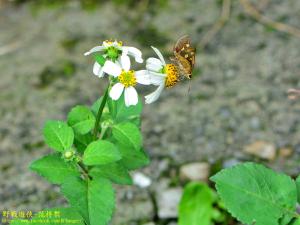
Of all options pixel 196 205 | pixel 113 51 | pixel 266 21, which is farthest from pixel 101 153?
pixel 266 21

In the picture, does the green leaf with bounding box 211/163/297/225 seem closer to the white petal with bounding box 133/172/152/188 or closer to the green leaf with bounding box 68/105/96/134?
the green leaf with bounding box 68/105/96/134

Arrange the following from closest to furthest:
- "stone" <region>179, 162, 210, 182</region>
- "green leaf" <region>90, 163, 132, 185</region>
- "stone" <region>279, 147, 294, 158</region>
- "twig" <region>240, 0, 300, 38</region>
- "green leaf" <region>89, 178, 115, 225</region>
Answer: "green leaf" <region>89, 178, 115, 225</region> → "green leaf" <region>90, 163, 132, 185</region> → "stone" <region>179, 162, 210, 182</region> → "stone" <region>279, 147, 294, 158</region> → "twig" <region>240, 0, 300, 38</region>

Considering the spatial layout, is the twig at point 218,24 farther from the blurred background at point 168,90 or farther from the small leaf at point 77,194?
the small leaf at point 77,194

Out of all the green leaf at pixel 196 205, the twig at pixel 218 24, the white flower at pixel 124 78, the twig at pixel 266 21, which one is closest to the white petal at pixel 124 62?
the white flower at pixel 124 78

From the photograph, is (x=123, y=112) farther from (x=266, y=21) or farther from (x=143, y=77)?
(x=266, y=21)

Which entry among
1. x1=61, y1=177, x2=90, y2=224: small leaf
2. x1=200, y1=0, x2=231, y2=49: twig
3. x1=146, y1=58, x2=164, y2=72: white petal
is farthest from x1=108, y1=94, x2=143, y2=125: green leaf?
x1=200, y1=0, x2=231, y2=49: twig

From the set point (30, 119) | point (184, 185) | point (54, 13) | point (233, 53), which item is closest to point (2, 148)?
point (30, 119)
